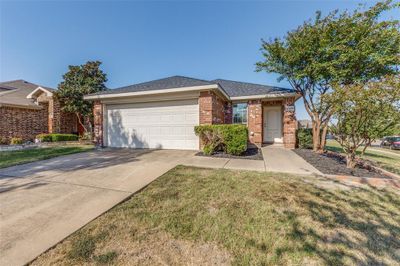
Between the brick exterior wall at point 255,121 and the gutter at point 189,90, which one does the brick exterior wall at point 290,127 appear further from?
the brick exterior wall at point 255,121

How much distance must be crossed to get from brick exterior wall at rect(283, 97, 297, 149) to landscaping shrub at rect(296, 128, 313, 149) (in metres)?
0.43

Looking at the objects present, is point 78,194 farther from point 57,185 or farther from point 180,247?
point 180,247

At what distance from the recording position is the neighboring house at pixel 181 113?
7.57 meters

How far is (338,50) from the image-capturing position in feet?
22.5

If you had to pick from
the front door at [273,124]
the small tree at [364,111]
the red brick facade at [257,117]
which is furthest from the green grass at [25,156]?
the front door at [273,124]

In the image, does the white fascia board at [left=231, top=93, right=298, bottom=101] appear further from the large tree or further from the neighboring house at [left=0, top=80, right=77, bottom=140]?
the neighboring house at [left=0, top=80, right=77, bottom=140]

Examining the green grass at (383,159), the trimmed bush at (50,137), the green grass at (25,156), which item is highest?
the trimmed bush at (50,137)

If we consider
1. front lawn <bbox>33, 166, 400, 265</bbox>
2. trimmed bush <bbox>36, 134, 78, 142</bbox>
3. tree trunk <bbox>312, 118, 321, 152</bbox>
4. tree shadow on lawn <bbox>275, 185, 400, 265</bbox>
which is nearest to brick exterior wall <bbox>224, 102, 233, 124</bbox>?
tree trunk <bbox>312, 118, 321, 152</bbox>

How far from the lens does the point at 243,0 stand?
28.4ft

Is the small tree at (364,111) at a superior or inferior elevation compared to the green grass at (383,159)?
superior

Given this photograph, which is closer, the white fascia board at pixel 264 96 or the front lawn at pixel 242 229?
the front lawn at pixel 242 229

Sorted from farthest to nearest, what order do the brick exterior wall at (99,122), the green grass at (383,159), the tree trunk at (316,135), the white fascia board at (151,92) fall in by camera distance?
the brick exterior wall at (99,122) → the tree trunk at (316,135) → the white fascia board at (151,92) → the green grass at (383,159)

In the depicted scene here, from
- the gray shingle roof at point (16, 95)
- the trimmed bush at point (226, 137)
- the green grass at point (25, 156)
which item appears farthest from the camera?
the gray shingle roof at point (16, 95)

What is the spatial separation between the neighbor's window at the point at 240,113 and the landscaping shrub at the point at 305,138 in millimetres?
3122
